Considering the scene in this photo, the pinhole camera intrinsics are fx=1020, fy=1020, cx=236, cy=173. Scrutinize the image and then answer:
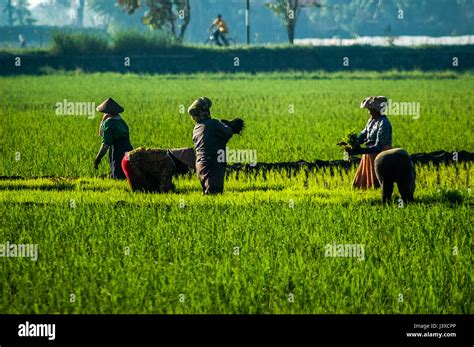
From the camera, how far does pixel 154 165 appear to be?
9211mm

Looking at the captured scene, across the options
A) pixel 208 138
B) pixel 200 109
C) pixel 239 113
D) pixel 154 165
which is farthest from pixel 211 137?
pixel 239 113

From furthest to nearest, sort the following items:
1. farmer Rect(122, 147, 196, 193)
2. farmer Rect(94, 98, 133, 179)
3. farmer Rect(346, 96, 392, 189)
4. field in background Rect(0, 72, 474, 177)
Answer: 1. field in background Rect(0, 72, 474, 177)
2. farmer Rect(94, 98, 133, 179)
3. farmer Rect(122, 147, 196, 193)
4. farmer Rect(346, 96, 392, 189)

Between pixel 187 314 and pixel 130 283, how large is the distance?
82 centimetres

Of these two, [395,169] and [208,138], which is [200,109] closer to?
[208,138]

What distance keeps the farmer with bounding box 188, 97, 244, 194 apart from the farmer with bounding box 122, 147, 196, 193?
0.52 feet

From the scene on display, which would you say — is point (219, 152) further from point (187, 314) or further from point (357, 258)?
point (187, 314)

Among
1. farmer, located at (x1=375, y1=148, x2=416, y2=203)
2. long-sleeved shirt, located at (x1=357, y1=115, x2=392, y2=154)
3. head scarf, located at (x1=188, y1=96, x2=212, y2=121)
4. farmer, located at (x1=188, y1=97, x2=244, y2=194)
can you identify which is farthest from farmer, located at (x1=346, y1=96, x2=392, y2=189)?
head scarf, located at (x1=188, y1=96, x2=212, y2=121)

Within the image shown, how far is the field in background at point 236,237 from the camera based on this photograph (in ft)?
20.0

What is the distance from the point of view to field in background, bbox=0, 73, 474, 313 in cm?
609

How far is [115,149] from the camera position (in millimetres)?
9906

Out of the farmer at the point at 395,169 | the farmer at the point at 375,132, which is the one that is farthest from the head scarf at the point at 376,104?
the farmer at the point at 395,169

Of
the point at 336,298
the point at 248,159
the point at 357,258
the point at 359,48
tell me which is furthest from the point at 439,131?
the point at 359,48

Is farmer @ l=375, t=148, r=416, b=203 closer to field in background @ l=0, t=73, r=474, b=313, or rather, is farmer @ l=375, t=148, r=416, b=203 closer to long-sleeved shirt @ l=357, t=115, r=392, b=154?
field in background @ l=0, t=73, r=474, b=313

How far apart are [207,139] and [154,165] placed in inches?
21.8
